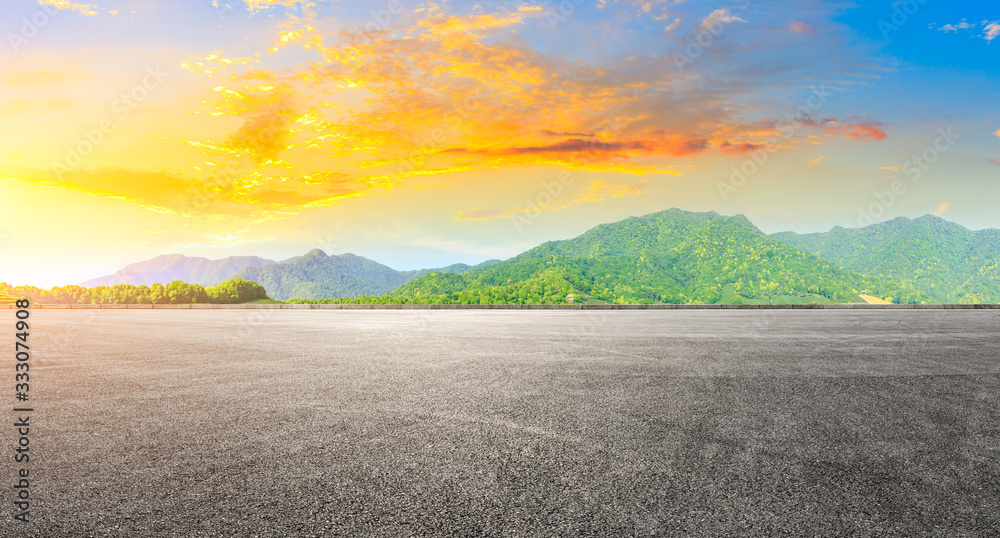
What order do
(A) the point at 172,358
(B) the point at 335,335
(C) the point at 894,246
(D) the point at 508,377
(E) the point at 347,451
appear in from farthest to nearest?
1. (C) the point at 894,246
2. (B) the point at 335,335
3. (A) the point at 172,358
4. (D) the point at 508,377
5. (E) the point at 347,451

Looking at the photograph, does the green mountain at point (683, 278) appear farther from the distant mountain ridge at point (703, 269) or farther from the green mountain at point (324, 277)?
the green mountain at point (324, 277)

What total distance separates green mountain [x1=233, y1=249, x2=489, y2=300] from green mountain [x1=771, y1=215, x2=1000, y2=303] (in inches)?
4476

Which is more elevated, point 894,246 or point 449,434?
point 894,246

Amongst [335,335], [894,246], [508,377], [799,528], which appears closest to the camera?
[799,528]

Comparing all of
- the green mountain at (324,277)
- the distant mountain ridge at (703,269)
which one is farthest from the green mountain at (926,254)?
the green mountain at (324,277)

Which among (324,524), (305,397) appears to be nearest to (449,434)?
(324,524)

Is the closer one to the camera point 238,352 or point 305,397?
point 305,397

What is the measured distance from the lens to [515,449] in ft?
16.6

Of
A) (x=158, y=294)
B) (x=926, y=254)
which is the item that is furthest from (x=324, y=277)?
(x=926, y=254)

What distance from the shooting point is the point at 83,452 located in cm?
506

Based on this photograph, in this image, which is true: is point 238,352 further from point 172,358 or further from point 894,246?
point 894,246

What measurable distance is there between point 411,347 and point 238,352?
Answer: 4.10m

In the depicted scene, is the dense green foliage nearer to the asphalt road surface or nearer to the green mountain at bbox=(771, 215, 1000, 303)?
the asphalt road surface

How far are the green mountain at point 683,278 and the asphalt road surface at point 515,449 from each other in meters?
58.4
